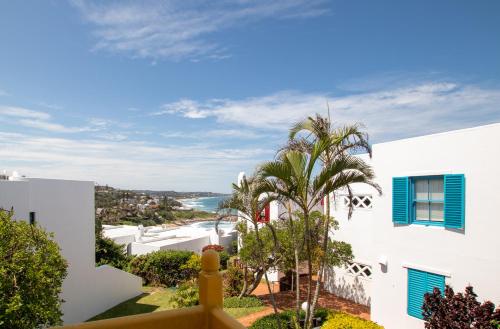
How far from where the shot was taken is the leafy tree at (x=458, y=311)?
6.33 m

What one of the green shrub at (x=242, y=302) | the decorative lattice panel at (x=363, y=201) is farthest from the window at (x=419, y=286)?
the green shrub at (x=242, y=302)

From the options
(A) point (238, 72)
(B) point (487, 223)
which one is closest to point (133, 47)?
(A) point (238, 72)

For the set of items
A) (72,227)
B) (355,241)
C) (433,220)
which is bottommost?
(355,241)

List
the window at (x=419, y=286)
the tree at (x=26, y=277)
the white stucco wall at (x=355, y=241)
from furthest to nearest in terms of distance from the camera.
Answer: the white stucco wall at (x=355, y=241)
the window at (x=419, y=286)
the tree at (x=26, y=277)

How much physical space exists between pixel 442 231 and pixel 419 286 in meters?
1.65

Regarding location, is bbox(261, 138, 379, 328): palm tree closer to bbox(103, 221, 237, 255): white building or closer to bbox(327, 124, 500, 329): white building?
bbox(327, 124, 500, 329): white building

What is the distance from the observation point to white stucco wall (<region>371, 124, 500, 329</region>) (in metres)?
7.05

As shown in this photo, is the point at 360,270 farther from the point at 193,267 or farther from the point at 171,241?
the point at 171,241

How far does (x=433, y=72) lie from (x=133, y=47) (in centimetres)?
928

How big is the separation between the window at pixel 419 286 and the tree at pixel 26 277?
27.4 feet

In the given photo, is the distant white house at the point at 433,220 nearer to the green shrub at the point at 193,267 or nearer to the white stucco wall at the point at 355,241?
the white stucco wall at the point at 355,241

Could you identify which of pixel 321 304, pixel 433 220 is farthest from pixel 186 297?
pixel 433 220

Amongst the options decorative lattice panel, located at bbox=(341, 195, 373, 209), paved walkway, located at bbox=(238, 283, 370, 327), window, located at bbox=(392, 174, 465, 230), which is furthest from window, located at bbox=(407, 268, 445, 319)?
decorative lattice panel, located at bbox=(341, 195, 373, 209)

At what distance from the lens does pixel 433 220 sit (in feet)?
26.8
